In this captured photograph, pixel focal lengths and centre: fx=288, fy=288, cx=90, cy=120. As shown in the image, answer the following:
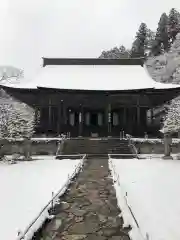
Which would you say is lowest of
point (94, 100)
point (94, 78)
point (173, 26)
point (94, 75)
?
point (94, 100)

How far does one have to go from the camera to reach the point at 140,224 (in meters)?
6.18

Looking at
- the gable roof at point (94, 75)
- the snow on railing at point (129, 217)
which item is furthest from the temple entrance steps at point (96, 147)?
the snow on railing at point (129, 217)

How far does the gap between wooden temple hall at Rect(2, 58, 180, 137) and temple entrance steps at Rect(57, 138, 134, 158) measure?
12.9 feet

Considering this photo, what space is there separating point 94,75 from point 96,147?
13202 millimetres

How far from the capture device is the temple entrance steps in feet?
72.0

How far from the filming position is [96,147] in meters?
23.1

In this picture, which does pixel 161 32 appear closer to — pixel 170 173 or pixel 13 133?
pixel 13 133

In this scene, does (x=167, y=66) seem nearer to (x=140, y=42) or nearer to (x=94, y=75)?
(x=140, y=42)

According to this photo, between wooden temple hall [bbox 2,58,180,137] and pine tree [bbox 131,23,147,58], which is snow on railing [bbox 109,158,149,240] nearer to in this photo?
wooden temple hall [bbox 2,58,180,137]

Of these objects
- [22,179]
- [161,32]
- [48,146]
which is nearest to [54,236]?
[22,179]

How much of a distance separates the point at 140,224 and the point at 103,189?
3792 mm

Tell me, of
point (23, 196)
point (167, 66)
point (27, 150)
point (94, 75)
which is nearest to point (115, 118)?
point (94, 75)

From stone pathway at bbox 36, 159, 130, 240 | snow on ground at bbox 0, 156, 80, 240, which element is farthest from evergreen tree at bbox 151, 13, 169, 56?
stone pathway at bbox 36, 159, 130, 240

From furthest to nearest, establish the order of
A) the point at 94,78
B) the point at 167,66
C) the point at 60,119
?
the point at 167,66 < the point at 94,78 < the point at 60,119
